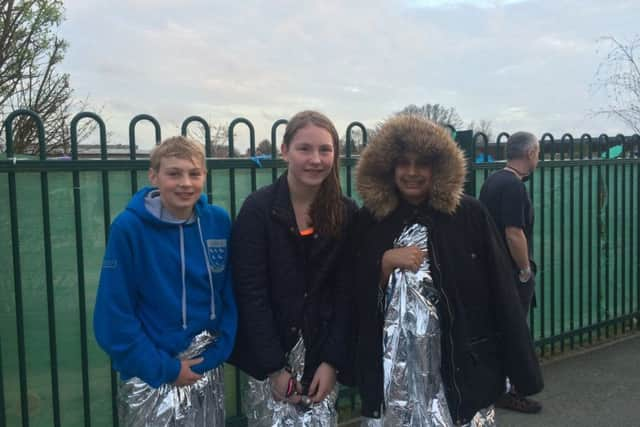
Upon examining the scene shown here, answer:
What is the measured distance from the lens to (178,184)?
7.29 feet

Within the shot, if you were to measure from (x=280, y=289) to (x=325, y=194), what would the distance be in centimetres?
44

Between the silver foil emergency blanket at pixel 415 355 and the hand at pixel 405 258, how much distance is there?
0.08ft

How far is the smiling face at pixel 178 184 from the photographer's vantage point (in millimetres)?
2225

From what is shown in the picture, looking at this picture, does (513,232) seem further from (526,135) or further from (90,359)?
(90,359)

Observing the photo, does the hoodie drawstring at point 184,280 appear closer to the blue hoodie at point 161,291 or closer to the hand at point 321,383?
the blue hoodie at point 161,291

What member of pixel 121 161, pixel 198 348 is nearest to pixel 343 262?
pixel 198 348

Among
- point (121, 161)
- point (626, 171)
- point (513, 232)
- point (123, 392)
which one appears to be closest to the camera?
point (123, 392)

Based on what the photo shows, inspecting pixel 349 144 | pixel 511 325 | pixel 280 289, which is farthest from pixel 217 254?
pixel 349 144

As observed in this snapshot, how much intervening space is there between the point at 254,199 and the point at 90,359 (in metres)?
1.65

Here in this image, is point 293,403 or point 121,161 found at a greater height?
point 121,161

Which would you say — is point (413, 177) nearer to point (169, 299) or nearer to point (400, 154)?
point (400, 154)

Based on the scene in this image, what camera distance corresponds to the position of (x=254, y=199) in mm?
2367

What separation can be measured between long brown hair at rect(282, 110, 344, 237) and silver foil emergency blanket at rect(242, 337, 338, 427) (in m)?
0.47

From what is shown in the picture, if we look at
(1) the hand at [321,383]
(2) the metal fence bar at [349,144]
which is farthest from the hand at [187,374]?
(2) the metal fence bar at [349,144]
